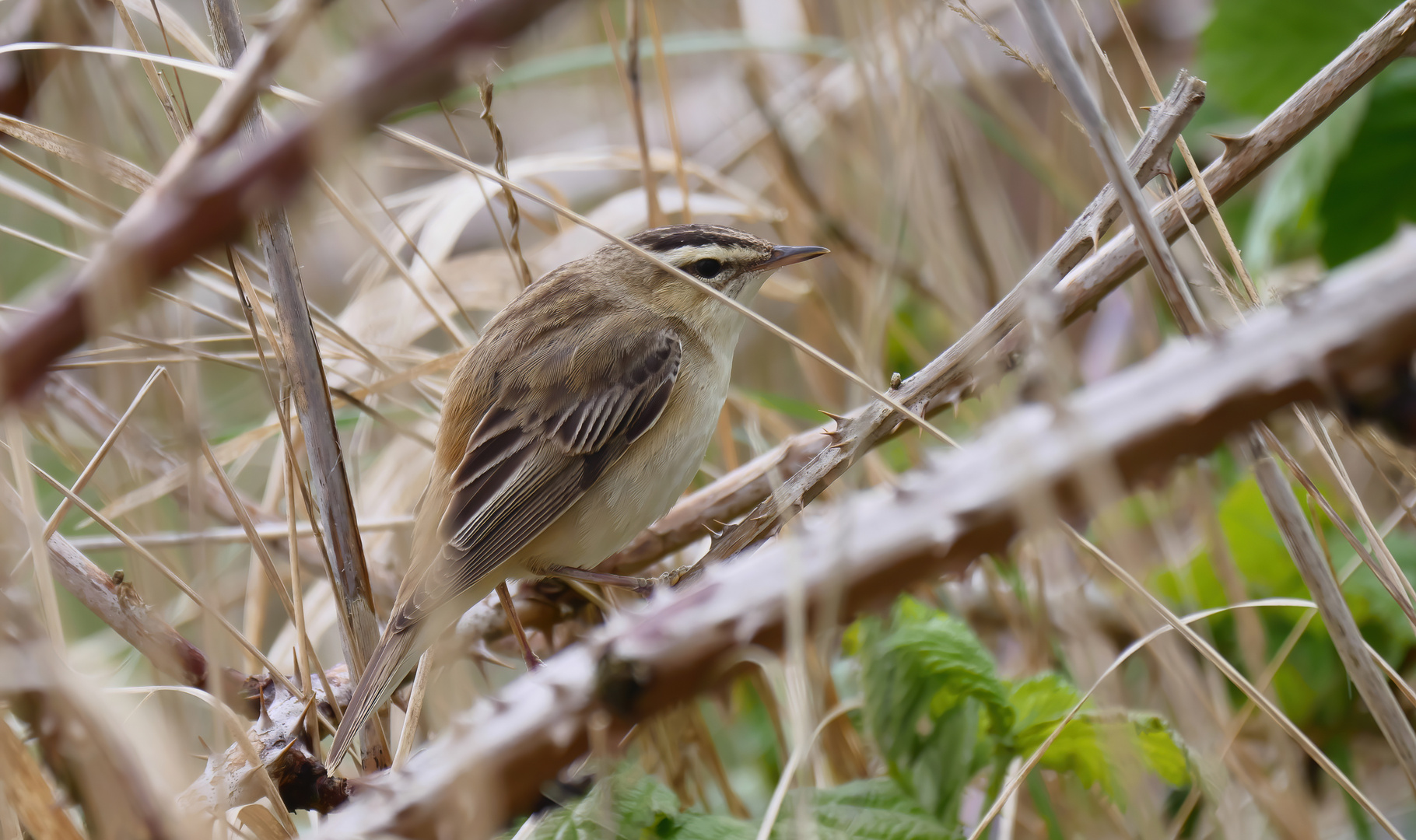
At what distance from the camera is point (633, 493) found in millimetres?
2953

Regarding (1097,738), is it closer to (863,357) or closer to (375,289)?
(863,357)

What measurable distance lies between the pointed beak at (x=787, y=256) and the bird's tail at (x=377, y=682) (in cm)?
164

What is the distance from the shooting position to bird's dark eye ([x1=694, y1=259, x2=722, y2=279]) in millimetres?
3273

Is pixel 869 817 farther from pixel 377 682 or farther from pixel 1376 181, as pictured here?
pixel 1376 181

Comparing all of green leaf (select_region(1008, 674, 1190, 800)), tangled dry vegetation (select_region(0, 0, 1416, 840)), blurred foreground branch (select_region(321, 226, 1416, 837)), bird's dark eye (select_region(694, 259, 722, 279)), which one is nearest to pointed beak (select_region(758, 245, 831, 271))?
bird's dark eye (select_region(694, 259, 722, 279))

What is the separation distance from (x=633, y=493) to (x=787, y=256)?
0.95 metres

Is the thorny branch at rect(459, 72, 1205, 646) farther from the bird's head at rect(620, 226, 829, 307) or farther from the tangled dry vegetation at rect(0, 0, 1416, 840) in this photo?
the bird's head at rect(620, 226, 829, 307)

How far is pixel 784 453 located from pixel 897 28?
147 cm

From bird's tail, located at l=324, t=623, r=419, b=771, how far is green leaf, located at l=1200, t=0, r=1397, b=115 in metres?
3.16

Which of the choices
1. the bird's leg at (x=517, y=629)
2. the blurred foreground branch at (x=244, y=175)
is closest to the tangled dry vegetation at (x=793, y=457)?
the blurred foreground branch at (x=244, y=175)

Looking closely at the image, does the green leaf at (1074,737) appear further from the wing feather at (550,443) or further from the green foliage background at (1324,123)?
the green foliage background at (1324,123)

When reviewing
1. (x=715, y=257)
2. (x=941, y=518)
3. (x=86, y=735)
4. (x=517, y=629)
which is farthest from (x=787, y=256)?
(x=86, y=735)

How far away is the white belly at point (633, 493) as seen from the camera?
115 inches

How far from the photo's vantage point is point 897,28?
319cm
